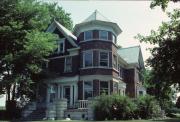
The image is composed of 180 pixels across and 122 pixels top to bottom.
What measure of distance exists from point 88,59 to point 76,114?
21.8 ft

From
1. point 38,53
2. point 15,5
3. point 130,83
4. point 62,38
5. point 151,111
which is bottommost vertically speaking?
point 151,111

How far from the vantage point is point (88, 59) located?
106 feet

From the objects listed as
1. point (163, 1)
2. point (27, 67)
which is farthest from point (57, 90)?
point (163, 1)

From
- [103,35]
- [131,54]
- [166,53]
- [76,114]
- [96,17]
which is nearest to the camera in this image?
[166,53]

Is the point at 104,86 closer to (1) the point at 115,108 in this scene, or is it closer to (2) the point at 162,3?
(1) the point at 115,108

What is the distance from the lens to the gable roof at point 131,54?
42.6 metres

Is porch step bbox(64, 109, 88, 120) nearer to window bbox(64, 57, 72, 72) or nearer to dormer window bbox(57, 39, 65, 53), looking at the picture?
window bbox(64, 57, 72, 72)

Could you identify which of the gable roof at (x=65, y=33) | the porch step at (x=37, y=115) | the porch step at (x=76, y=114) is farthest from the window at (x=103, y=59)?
the porch step at (x=37, y=115)

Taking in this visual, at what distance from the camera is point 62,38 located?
35875mm

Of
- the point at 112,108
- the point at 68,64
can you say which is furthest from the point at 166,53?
the point at 68,64

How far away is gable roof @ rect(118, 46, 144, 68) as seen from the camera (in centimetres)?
4261

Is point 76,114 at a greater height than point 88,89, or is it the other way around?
point 88,89

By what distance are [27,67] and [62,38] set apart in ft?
21.5

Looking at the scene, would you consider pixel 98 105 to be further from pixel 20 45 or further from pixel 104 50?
pixel 20 45
